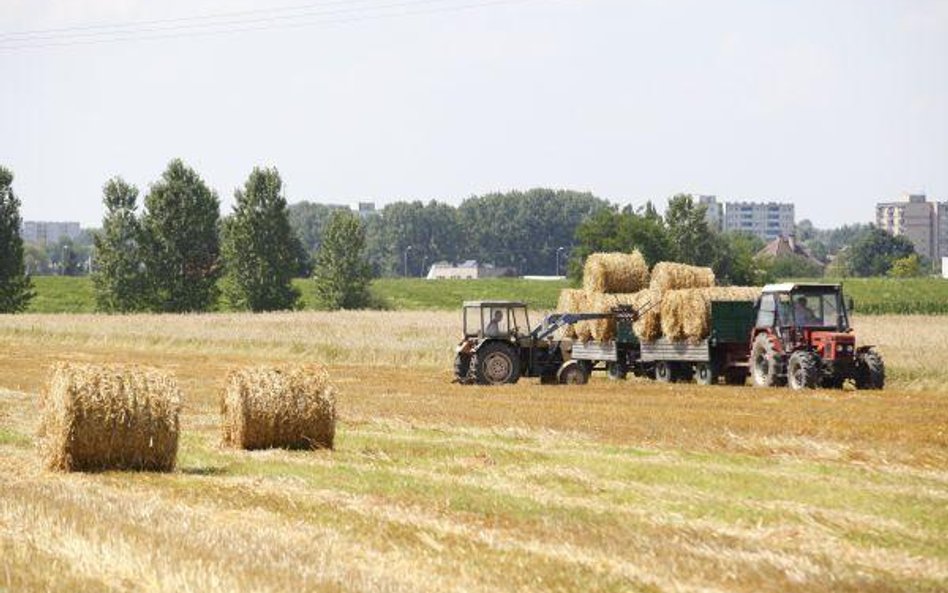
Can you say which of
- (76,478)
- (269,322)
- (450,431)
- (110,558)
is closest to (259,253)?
(269,322)

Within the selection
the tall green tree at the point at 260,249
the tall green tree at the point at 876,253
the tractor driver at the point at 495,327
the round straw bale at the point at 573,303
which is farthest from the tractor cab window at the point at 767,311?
the tall green tree at the point at 876,253

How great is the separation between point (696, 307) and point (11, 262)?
61906 mm

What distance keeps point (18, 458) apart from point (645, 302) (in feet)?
66.2

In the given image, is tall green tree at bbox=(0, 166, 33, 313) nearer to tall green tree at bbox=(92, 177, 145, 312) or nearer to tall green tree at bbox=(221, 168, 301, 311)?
tall green tree at bbox=(92, 177, 145, 312)

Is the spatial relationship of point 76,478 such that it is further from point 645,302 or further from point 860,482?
point 645,302

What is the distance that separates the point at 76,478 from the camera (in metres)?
15.9

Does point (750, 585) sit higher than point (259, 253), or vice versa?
point (259, 253)

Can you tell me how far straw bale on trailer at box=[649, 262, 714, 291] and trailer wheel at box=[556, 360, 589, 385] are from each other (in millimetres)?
3101

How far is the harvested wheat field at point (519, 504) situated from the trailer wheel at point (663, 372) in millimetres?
7670

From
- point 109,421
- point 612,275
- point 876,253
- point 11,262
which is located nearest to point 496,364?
point 612,275

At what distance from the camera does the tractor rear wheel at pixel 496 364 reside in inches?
1314

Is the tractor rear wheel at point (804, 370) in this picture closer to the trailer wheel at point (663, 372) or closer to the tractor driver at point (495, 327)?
the trailer wheel at point (663, 372)

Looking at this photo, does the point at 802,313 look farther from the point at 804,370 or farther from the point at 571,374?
the point at 571,374

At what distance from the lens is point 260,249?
8712cm
